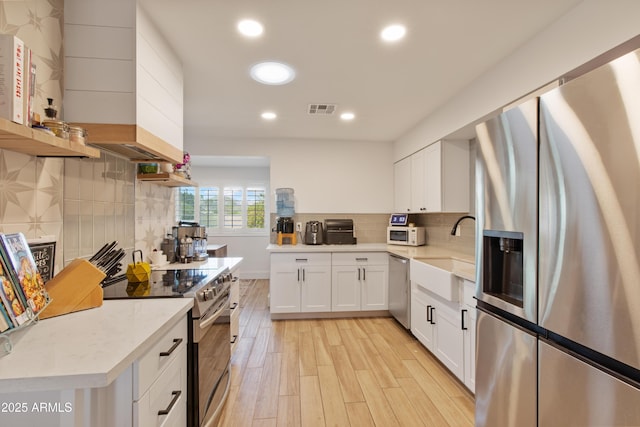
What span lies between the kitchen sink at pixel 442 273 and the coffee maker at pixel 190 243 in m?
2.04

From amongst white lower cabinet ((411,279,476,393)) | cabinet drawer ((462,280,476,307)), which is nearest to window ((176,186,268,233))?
white lower cabinet ((411,279,476,393))

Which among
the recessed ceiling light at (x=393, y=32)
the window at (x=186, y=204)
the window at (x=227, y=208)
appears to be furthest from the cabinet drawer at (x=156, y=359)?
the window at (x=186, y=204)

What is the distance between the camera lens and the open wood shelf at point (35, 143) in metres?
0.93

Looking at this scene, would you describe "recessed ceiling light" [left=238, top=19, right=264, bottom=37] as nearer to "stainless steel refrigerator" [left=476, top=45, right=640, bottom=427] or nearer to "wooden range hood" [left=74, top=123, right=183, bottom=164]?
"wooden range hood" [left=74, top=123, right=183, bottom=164]

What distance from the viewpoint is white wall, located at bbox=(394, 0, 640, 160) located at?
51.1 inches

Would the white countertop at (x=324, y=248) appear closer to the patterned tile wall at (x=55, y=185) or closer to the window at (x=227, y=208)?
the patterned tile wall at (x=55, y=185)

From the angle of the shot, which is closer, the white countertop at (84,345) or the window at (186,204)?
the white countertop at (84,345)

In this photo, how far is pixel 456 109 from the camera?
8.65 feet

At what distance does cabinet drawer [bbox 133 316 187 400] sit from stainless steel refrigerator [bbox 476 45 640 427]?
1.47 m

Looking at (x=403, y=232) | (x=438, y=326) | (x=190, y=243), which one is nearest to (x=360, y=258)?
(x=403, y=232)

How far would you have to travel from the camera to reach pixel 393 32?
1746mm

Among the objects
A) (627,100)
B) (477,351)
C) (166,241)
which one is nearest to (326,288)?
(166,241)

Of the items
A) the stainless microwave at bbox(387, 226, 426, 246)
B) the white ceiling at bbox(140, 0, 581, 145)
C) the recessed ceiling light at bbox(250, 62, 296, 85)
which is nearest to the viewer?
the white ceiling at bbox(140, 0, 581, 145)

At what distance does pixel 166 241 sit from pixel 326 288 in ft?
6.34
